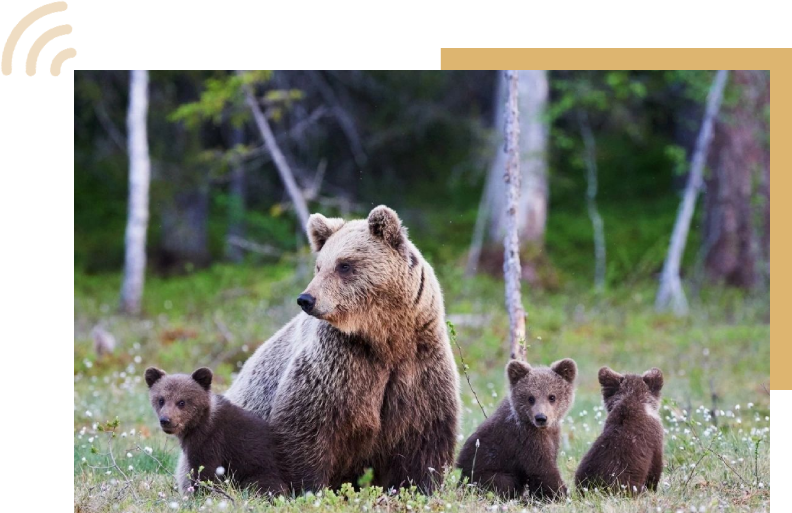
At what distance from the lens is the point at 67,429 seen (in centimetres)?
655

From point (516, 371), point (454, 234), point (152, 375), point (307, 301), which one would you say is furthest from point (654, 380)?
point (454, 234)

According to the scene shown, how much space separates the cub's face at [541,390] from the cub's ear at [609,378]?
21 cm

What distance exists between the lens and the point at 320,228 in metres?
6.56

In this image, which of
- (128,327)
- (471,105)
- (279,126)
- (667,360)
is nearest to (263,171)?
(279,126)

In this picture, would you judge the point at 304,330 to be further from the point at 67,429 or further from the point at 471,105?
the point at 471,105

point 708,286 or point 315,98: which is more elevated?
point 315,98

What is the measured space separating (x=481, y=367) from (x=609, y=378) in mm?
6718

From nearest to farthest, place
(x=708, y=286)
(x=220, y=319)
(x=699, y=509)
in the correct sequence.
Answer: (x=699, y=509) → (x=220, y=319) → (x=708, y=286)

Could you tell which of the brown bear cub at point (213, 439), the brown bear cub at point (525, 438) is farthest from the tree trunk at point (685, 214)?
the brown bear cub at point (213, 439)

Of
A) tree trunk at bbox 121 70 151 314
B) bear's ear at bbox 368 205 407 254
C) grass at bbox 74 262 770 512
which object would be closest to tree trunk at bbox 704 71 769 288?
grass at bbox 74 262 770 512

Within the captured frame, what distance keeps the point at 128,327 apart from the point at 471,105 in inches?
561

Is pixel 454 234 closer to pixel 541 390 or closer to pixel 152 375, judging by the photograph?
pixel 541 390

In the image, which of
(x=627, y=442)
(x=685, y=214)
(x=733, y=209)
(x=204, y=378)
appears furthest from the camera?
(x=733, y=209)

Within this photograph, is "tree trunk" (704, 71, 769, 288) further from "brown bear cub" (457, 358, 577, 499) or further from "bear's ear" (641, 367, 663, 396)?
"brown bear cub" (457, 358, 577, 499)
